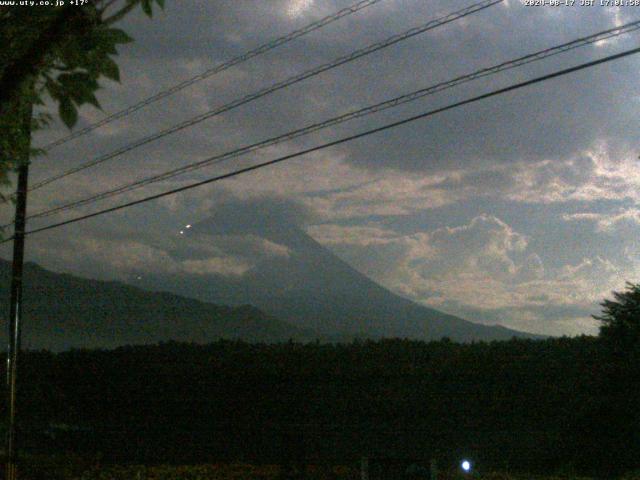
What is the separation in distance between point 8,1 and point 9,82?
103cm

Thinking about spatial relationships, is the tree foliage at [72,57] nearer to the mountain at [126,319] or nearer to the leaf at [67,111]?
the leaf at [67,111]

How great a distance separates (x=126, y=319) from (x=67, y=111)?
4354 inches

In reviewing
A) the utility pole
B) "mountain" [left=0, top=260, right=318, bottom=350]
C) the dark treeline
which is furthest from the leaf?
"mountain" [left=0, top=260, right=318, bottom=350]

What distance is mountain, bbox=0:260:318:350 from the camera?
4131 inches

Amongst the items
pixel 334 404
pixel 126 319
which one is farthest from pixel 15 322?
pixel 126 319

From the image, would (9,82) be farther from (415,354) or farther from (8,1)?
(415,354)

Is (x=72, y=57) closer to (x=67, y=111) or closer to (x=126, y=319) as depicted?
(x=67, y=111)

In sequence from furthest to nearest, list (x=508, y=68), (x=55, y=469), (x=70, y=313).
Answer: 1. (x=70, y=313)
2. (x=55, y=469)
3. (x=508, y=68)

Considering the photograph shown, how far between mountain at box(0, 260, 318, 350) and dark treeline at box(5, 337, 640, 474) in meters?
73.1

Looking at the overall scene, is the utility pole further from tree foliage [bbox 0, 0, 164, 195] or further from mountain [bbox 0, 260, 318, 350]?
mountain [bbox 0, 260, 318, 350]

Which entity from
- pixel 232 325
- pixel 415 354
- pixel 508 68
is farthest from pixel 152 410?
pixel 232 325

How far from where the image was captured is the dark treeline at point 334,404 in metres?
18.5

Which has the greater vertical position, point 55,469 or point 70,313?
point 70,313

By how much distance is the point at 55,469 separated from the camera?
15500 millimetres
